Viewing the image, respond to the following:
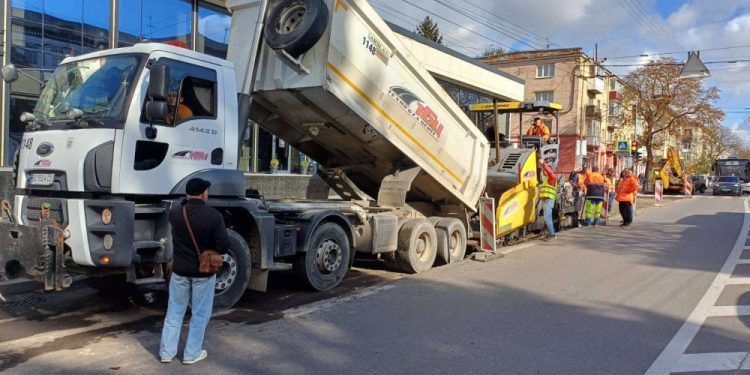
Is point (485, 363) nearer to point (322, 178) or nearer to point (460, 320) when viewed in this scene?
point (460, 320)

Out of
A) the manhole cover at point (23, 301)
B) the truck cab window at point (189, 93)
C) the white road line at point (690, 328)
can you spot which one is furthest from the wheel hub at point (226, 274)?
the white road line at point (690, 328)

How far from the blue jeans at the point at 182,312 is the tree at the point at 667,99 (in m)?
43.6

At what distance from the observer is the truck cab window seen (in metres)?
5.68

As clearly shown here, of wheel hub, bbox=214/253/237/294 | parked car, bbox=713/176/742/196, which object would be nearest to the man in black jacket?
wheel hub, bbox=214/253/237/294

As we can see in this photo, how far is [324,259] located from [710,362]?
4.29 meters

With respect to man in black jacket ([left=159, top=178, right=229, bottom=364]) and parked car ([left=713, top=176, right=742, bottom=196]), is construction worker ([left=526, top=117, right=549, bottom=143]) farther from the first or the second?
parked car ([left=713, top=176, right=742, bottom=196])

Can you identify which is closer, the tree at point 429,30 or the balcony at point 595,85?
the tree at point 429,30

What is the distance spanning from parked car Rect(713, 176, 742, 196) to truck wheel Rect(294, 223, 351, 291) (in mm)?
40970

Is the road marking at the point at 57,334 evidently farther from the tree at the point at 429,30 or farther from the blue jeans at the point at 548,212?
the tree at the point at 429,30

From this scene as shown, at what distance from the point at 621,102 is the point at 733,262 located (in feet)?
145

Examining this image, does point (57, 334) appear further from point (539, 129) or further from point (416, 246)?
point (539, 129)

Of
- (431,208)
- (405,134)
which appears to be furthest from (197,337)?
(431,208)

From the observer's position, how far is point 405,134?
831cm

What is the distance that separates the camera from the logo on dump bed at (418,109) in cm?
803
